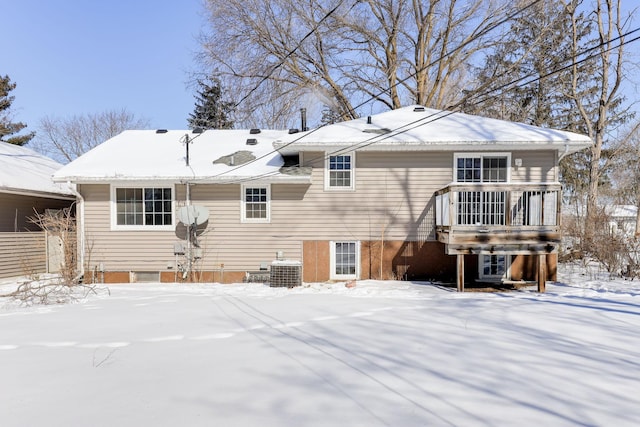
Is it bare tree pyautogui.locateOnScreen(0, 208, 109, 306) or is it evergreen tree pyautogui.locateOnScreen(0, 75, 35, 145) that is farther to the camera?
evergreen tree pyautogui.locateOnScreen(0, 75, 35, 145)

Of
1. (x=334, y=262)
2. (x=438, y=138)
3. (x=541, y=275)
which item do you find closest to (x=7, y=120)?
(x=334, y=262)

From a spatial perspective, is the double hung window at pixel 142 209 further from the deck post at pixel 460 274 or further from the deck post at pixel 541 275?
the deck post at pixel 541 275

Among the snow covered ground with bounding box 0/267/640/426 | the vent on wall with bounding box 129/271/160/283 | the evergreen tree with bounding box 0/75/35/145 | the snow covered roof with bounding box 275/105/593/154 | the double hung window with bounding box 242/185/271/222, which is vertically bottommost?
the vent on wall with bounding box 129/271/160/283

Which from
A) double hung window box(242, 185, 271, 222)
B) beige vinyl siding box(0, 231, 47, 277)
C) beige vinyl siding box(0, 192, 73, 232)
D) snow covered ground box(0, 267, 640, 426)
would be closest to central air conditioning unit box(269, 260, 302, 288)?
double hung window box(242, 185, 271, 222)

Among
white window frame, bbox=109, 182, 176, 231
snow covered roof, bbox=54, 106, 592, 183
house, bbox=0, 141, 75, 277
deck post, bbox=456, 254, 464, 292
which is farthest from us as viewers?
house, bbox=0, 141, 75, 277

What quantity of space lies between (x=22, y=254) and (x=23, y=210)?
5.04 ft

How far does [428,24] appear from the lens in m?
17.7

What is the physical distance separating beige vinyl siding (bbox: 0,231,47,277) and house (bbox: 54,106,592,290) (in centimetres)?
274

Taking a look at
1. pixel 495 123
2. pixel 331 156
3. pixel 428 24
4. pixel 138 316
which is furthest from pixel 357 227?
pixel 428 24

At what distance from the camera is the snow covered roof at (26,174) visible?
34.9 feet

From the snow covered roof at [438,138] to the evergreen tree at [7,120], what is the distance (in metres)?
27.1

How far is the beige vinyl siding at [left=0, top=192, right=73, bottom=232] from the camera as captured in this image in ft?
34.6

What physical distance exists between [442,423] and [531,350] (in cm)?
220

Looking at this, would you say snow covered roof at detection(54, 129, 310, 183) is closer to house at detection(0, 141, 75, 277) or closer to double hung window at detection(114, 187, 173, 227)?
double hung window at detection(114, 187, 173, 227)
